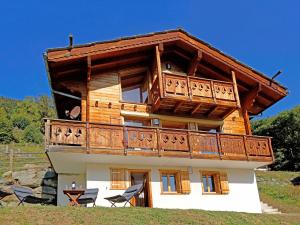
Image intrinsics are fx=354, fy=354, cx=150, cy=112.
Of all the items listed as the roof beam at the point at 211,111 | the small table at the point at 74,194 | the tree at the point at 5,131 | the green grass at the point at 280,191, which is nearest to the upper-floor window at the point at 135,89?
the roof beam at the point at 211,111

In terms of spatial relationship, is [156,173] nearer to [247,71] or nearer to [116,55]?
[116,55]

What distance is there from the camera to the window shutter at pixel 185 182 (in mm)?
14925

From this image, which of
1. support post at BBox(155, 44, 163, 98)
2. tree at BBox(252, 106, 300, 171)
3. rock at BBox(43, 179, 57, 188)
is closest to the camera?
support post at BBox(155, 44, 163, 98)

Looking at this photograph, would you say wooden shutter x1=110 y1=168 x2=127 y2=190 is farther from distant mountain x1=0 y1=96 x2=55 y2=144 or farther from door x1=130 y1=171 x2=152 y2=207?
distant mountain x1=0 y1=96 x2=55 y2=144

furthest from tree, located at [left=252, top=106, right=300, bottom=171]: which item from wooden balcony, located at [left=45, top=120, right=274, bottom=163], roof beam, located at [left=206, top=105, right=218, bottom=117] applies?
roof beam, located at [left=206, top=105, right=218, bottom=117]

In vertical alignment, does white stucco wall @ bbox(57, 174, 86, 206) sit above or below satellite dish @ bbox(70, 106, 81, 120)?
below

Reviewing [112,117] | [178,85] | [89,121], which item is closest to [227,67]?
[178,85]

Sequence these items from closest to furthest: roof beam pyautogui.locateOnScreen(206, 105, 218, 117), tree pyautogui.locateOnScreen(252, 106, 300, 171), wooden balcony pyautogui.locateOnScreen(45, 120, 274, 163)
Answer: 1. wooden balcony pyautogui.locateOnScreen(45, 120, 274, 163)
2. roof beam pyautogui.locateOnScreen(206, 105, 218, 117)
3. tree pyautogui.locateOnScreen(252, 106, 300, 171)

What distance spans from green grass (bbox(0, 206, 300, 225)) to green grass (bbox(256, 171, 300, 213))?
22.6 feet

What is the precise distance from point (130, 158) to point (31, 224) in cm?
554

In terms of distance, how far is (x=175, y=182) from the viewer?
15.3 m

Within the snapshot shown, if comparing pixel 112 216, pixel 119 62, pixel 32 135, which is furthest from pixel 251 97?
pixel 32 135

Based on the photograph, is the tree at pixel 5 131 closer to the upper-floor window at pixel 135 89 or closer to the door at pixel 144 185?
the upper-floor window at pixel 135 89

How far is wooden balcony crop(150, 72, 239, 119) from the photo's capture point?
50.3ft
